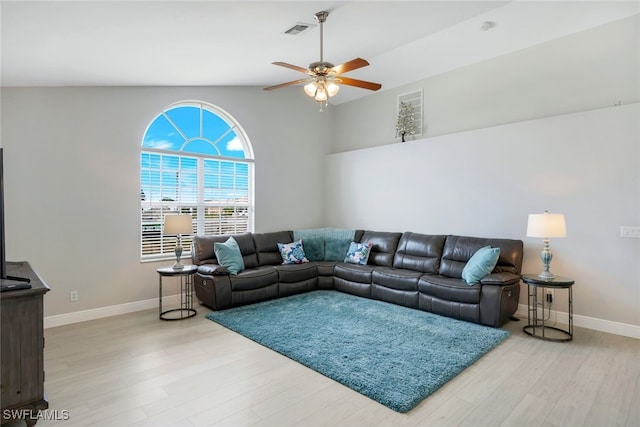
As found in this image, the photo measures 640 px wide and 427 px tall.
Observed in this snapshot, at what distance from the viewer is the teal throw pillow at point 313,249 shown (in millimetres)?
5840

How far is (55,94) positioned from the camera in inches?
154

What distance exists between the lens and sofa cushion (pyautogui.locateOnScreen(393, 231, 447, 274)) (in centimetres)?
481

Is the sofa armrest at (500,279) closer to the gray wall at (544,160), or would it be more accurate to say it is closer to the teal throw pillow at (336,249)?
the gray wall at (544,160)

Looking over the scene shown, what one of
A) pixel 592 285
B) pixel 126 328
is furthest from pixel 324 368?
pixel 592 285

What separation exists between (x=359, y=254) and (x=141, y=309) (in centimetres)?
314

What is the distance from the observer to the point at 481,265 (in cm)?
402

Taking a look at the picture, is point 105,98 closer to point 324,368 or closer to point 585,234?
point 324,368

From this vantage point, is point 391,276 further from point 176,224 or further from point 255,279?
Result: point 176,224

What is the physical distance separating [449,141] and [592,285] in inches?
99.1

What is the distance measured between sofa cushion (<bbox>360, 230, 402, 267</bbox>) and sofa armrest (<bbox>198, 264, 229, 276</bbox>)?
2256 mm

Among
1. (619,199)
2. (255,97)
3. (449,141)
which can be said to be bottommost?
(619,199)

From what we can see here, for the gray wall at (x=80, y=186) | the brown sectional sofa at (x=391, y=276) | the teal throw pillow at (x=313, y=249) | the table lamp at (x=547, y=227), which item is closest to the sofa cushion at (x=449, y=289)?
the brown sectional sofa at (x=391, y=276)

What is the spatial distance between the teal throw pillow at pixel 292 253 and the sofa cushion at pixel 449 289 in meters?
1.94

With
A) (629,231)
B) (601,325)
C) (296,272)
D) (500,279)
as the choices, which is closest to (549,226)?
(500,279)
